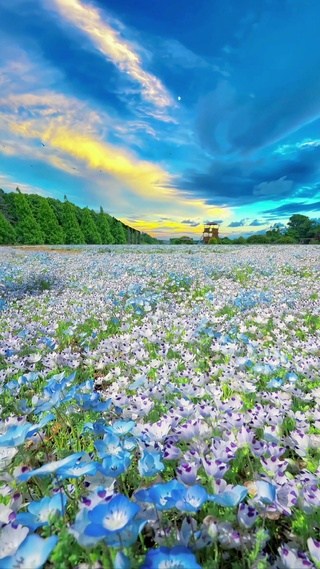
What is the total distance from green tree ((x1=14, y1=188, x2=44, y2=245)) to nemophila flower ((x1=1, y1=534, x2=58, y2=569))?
170 ft

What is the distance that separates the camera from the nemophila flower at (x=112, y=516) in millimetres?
917

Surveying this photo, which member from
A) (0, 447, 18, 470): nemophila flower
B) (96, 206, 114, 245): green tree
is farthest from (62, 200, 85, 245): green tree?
(0, 447, 18, 470): nemophila flower

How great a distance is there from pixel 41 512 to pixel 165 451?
25.6 inches

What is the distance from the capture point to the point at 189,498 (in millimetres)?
1148

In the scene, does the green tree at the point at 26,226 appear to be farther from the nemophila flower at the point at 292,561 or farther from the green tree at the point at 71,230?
the nemophila flower at the point at 292,561

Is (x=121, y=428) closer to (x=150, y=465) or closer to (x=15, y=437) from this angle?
(x=150, y=465)

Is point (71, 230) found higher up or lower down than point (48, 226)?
lower down

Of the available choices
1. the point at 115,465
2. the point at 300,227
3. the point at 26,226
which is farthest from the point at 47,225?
the point at 300,227

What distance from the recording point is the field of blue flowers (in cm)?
111

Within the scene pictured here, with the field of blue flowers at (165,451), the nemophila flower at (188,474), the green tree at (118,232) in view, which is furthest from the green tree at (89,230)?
the nemophila flower at (188,474)

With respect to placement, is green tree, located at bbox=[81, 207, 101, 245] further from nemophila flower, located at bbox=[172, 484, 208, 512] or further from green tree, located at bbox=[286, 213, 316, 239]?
nemophila flower, located at bbox=[172, 484, 208, 512]

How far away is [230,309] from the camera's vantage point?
5516mm

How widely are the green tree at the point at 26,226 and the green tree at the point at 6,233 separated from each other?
3.22 feet

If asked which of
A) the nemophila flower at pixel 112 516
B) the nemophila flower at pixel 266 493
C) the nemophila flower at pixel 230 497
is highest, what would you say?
the nemophila flower at pixel 112 516
